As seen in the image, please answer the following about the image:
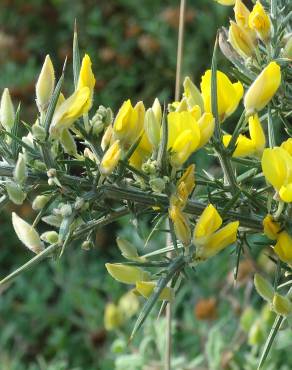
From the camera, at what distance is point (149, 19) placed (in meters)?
2.44

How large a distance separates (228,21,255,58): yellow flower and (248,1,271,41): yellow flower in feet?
0.04

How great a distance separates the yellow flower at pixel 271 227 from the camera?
2.51 feet

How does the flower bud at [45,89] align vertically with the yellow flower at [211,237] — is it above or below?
above

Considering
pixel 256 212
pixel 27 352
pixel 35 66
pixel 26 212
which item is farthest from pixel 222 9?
pixel 256 212

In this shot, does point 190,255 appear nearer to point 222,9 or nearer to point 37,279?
point 37,279

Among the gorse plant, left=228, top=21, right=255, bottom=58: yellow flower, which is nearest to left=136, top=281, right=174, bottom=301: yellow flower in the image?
the gorse plant

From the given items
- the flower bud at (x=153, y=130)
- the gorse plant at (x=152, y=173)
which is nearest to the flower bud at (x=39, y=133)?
the gorse plant at (x=152, y=173)

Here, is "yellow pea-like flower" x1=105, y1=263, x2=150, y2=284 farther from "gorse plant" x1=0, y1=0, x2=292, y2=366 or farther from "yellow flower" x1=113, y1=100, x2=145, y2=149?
"yellow flower" x1=113, y1=100, x2=145, y2=149

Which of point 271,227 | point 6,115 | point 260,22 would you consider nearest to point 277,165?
point 271,227

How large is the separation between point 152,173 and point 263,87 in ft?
0.48

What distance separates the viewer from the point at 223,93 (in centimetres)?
80

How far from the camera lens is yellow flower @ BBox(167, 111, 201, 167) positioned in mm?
727

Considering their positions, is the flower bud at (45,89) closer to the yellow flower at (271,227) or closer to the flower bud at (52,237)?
the flower bud at (52,237)

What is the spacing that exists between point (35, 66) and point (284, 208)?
1842 mm
